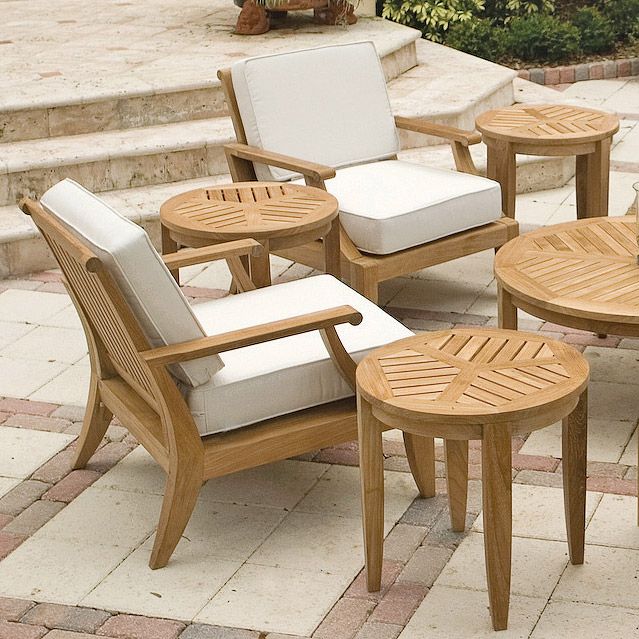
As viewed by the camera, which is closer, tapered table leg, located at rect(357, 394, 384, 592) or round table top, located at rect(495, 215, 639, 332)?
tapered table leg, located at rect(357, 394, 384, 592)

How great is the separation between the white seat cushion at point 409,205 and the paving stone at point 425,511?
4.65ft

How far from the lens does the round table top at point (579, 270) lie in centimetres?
386

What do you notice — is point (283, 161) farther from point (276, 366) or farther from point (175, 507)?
point (175, 507)

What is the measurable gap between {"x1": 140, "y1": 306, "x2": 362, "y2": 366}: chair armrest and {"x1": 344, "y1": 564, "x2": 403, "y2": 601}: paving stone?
0.70 meters

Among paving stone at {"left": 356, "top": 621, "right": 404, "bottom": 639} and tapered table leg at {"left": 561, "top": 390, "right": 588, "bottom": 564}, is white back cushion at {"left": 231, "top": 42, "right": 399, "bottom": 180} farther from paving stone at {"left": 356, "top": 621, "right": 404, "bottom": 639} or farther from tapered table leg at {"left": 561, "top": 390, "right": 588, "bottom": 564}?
paving stone at {"left": 356, "top": 621, "right": 404, "bottom": 639}

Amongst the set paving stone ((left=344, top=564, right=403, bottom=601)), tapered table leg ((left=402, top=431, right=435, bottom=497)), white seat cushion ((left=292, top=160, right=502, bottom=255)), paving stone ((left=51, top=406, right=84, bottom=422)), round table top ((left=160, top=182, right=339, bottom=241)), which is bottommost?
paving stone ((left=51, top=406, right=84, bottom=422))

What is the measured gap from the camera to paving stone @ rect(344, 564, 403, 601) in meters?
3.43

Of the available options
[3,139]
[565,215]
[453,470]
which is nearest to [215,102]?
[3,139]

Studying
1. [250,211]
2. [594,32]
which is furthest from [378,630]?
[594,32]

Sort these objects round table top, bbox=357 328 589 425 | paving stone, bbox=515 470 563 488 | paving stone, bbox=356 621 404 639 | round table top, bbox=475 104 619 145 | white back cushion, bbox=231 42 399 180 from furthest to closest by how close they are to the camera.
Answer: white back cushion, bbox=231 42 399 180, round table top, bbox=475 104 619 145, paving stone, bbox=515 470 563 488, paving stone, bbox=356 621 404 639, round table top, bbox=357 328 589 425

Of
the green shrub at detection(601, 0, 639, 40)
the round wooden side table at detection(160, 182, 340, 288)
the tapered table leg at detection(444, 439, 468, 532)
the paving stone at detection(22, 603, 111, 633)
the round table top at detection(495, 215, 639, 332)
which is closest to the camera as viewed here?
the paving stone at detection(22, 603, 111, 633)

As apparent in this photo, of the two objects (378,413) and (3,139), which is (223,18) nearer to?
(3,139)

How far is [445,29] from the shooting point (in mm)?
10148

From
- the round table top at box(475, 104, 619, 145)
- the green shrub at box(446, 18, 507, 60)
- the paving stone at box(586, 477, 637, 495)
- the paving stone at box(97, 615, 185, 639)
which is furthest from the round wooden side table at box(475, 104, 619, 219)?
the green shrub at box(446, 18, 507, 60)
